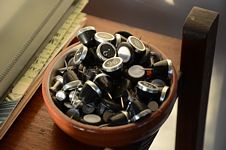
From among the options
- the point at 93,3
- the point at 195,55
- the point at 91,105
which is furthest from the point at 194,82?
the point at 93,3

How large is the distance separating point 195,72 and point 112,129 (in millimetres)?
191

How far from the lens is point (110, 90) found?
732 millimetres

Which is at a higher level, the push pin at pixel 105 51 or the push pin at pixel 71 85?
the push pin at pixel 105 51

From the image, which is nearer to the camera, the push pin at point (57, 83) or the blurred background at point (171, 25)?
the push pin at point (57, 83)

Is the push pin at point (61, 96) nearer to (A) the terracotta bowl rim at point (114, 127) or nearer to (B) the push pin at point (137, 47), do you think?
(A) the terracotta bowl rim at point (114, 127)

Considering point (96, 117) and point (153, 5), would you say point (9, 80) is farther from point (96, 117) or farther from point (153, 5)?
point (153, 5)

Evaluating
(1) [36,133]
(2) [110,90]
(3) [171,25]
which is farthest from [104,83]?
(3) [171,25]

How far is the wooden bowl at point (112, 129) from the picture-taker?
0.70m

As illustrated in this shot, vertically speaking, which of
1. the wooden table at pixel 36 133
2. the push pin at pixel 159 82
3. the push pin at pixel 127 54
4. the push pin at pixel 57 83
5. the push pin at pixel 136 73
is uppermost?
the push pin at pixel 127 54

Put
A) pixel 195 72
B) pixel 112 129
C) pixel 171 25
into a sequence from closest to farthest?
pixel 112 129, pixel 195 72, pixel 171 25

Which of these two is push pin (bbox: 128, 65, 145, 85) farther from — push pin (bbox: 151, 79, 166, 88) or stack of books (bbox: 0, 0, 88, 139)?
stack of books (bbox: 0, 0, 88, 139)

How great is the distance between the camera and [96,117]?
717mm

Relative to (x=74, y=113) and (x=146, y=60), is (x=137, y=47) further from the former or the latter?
(x=74, y=113)

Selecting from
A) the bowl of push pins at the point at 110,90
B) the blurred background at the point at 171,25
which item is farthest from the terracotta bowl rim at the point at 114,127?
the blurred background at the point at 171,25
